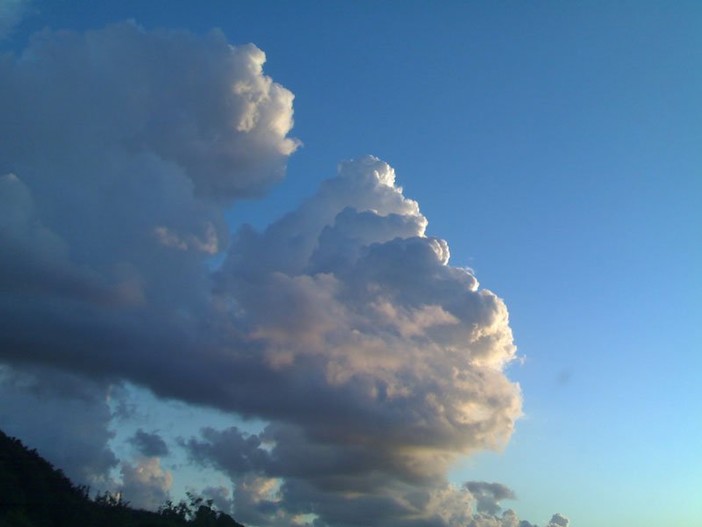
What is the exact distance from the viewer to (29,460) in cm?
7512

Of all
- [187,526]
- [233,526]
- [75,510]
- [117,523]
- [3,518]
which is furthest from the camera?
[233,526]

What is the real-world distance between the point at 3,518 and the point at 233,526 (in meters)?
68.8

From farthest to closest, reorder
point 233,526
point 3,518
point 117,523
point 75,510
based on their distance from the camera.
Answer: point 233,526 < point 117,523 < point 75,510 < point 3,518

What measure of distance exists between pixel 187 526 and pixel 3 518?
4820cm

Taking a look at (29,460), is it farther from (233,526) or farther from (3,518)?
(233,526)

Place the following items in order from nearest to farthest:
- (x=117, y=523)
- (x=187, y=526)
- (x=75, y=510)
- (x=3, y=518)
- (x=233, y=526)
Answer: (x=3, y=518), (x=75, y=510), (x=117, y=523), (x=187, y=526), (x=233, y=526)

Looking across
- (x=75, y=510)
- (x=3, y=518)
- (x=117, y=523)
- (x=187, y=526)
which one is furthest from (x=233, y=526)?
(x=3, y=518)

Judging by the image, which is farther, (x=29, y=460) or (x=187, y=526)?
(x=187, y=526)

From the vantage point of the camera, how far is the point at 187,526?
108125 mm

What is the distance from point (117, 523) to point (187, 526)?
2023 centimetres

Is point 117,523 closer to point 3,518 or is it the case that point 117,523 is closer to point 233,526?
point 3,518

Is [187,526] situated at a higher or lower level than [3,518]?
higher

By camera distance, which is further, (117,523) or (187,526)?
(187,526)

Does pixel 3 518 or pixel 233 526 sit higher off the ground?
pixel 233 526
